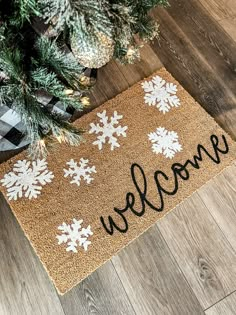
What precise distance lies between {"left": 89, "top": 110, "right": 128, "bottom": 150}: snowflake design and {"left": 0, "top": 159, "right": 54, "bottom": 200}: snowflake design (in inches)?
7.9

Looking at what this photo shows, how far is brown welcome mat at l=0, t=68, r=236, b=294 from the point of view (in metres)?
1.02

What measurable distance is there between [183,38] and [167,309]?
3.41 feet

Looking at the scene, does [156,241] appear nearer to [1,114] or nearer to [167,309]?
[167,309]

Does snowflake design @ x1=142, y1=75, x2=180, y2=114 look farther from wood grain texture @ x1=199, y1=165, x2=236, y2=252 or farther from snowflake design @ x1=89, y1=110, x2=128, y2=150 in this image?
wood grain texture @ x1=199, y1=165, x2=236, y2=252

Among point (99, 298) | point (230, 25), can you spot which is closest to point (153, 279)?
point (99, 298)

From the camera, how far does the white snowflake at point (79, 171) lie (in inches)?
43.9

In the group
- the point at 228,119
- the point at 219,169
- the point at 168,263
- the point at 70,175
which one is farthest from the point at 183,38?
the point at 168,263

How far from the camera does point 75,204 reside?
1.08 m

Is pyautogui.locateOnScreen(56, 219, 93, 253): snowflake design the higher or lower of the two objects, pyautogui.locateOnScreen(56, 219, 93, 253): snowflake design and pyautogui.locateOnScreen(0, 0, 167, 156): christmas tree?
the lower

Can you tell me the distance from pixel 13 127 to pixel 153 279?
603 mm

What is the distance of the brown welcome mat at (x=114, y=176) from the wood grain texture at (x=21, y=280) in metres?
0.03

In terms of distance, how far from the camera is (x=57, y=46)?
81 centimetres

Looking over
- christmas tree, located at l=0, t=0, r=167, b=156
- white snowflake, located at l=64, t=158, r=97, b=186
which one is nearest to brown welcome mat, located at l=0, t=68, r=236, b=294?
white snowflake, located at l=64, t=158, r=97, b=186

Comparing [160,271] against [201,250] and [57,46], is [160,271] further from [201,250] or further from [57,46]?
[57,46]
